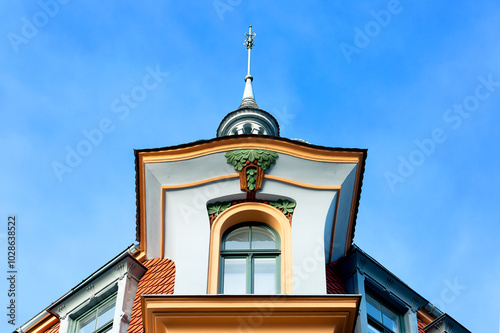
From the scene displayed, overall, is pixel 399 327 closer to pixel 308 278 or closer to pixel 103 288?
pixel 308 278

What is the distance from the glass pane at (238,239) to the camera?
16859mm

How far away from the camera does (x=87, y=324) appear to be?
17.6 meters

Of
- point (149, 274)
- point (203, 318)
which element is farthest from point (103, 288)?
point (203, 318)

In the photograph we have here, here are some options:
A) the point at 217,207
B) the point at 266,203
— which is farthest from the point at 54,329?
the point at 266,203

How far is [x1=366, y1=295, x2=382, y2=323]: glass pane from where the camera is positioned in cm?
1747

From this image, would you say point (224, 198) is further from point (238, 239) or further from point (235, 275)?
point (235, 275)

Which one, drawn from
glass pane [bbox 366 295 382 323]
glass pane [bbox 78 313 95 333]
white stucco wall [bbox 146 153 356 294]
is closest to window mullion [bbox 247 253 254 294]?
white stucco wall [bbox 146 153 356 294]

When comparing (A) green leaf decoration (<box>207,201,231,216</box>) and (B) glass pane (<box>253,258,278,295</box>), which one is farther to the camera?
(A) green leaf decoration (<box>207,201,231,216</box>)

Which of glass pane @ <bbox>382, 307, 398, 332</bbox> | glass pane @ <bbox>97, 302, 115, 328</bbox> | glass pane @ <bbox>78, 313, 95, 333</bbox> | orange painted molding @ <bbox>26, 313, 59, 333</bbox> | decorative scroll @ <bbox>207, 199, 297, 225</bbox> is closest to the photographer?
decorative scroll @ <bbox>207, 199, 297, 225</bbox>

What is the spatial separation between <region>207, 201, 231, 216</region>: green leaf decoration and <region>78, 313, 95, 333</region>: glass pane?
3.05 metres

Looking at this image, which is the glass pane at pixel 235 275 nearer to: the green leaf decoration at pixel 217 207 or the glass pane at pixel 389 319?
the green leaf decoration at pixel 217 207

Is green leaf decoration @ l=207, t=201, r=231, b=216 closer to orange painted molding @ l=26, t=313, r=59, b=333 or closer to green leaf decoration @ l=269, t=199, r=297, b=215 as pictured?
green leaf decoration @ l=269, t=199, r=297, b=215

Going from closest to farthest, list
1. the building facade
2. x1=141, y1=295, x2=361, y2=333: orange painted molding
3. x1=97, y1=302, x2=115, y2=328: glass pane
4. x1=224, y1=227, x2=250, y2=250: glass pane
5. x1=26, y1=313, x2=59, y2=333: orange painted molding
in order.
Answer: x1=141, y1=295, x2=361, y2=333: orange painted molding → the building facade → x1=224, y1=227, x2=250, y2=250: glass pane → x1=97, y1=302, x2=115, y2=328: glass pane → x1=26, y1=313, x2=59, y2=333: orange painted molding

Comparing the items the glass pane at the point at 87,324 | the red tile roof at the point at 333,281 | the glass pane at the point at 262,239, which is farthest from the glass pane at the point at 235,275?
the glass pane at the point at 87,324
